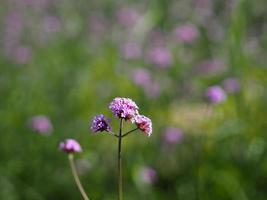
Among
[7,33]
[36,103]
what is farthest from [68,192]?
[7,33]

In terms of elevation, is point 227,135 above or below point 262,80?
below

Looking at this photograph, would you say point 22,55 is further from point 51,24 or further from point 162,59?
point 162,59

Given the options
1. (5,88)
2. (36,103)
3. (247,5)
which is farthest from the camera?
(5,88)

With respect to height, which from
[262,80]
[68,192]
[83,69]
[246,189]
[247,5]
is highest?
[83,69]

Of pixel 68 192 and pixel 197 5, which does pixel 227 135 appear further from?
pixel 197 5

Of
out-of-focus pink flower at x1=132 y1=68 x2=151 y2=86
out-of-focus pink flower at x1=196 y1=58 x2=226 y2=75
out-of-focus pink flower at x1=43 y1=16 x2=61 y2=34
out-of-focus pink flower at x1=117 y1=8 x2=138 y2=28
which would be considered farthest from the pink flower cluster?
out-of-focus pink flower at x1=43 y1=16 x2=61 y2=34

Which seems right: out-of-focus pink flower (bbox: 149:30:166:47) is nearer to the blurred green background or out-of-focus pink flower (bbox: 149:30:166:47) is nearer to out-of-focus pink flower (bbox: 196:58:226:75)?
the blurred green background

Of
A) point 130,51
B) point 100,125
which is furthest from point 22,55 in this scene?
point 100,125
